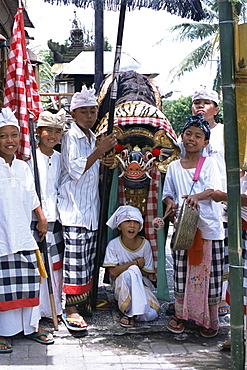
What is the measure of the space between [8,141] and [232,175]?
1.85 m

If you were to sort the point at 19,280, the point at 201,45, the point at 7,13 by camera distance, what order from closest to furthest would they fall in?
1. the point at 19,280
2. the point at 7,13
3. the point at 201,45

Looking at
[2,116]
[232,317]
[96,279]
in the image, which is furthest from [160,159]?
[232,317]

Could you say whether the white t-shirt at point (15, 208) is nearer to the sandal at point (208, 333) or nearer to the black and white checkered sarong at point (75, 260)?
the black and white checkered sarong at point (75, 260)

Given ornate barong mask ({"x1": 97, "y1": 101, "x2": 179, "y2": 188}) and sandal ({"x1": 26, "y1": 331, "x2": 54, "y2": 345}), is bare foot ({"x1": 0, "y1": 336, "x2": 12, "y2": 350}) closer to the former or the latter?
sandal ({"x1": 26, "y1": 331, "x2": 54, "y2": 345})

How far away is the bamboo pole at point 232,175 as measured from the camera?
356 centimetres

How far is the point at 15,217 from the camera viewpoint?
450 centimetres

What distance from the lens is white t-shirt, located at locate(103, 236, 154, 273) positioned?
17.4ft

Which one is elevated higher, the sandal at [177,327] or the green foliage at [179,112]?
the green foliage at [179,112]

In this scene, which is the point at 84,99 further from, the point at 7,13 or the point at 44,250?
the point at 7,13

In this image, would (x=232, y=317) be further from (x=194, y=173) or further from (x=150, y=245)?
(x=150, y=245)

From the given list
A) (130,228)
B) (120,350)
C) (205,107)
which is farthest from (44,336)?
(205,107)

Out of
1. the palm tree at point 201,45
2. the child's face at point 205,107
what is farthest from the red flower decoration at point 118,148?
the palm tree at point 201,45

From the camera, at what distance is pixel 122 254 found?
17.5 feet

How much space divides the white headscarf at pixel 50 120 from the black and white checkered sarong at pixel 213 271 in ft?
5.23
